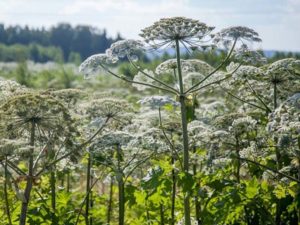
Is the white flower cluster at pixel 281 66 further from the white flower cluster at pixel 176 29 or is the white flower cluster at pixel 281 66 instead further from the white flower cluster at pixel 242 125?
the white flower cluster at pixel 176 29

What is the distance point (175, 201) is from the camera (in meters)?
8.05

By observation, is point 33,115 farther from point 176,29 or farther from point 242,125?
point 242,125

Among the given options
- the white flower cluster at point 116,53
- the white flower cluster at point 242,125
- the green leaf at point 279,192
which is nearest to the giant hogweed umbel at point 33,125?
the white flower cluster at point 116,53

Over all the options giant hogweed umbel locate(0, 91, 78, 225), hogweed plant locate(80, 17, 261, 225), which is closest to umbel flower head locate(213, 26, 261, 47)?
hogweed plant locate(80, 17, 261, 225)

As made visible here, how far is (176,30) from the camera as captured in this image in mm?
6176

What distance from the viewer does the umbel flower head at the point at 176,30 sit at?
6.14 m

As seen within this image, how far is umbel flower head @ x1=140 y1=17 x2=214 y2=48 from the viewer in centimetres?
614

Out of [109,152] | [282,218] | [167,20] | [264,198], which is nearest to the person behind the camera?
[167,20]

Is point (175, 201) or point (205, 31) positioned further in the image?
point (175, 201)

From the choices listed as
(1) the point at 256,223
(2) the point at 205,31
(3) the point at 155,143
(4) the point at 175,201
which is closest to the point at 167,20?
(2) the point at 205,31

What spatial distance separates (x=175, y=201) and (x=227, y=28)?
9.20 ft

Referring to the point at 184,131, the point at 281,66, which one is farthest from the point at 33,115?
the point at 281,66

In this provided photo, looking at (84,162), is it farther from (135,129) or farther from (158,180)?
(158,180)

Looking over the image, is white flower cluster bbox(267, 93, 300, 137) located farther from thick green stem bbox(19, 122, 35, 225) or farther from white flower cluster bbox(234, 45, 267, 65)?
thick green stem bbox(19, 122, 35, 225)
